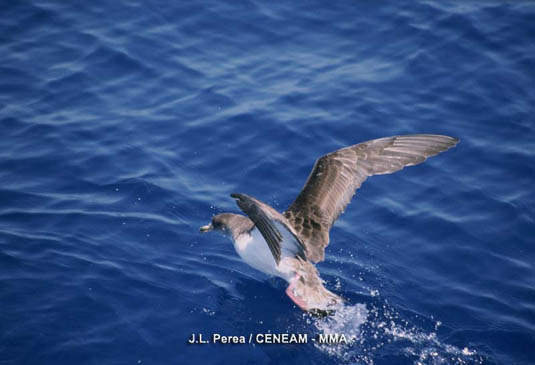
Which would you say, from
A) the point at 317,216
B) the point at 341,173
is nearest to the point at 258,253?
the point at 317,216

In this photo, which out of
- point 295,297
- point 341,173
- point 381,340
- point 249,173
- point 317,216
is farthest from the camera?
point 249,173

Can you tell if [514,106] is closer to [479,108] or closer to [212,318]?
[479,108]

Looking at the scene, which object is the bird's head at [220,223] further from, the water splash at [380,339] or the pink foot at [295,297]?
the water splash at [380,339]

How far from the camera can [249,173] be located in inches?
390

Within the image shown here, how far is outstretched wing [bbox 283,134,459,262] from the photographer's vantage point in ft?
25.9

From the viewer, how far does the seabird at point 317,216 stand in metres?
7.50

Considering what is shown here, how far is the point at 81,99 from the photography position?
445 inches

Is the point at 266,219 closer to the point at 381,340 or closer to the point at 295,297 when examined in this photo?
the point at 295,297

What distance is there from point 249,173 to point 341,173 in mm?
2204

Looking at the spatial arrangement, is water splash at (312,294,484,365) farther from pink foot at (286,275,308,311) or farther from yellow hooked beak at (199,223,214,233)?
yellow hooked beak at (199,223,214,233)

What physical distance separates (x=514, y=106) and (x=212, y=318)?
7275 millimetres

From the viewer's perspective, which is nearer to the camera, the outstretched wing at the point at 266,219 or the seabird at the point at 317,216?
the outstretched wing at the point at 266,219

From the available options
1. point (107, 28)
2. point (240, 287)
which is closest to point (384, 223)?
point (240, 287)

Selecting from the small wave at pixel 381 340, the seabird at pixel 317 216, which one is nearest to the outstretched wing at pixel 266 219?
the seabird at pixel 317 216
